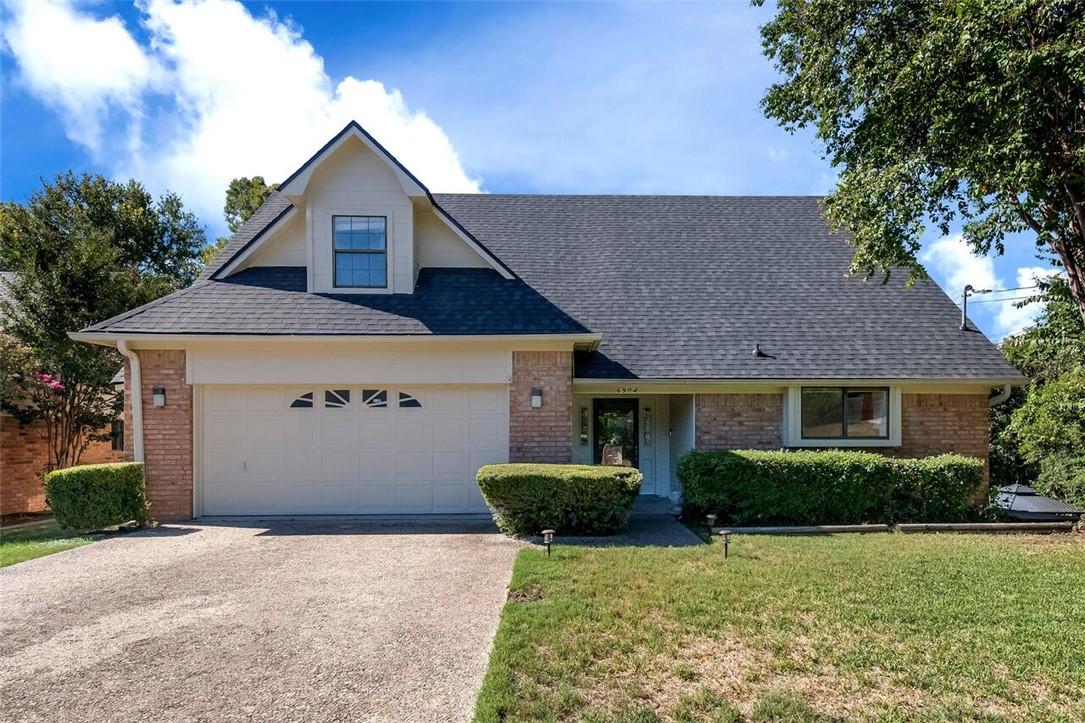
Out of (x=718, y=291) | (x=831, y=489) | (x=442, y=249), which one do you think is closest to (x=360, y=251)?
(x=442, y=249)

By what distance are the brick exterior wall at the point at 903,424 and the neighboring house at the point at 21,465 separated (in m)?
15.3

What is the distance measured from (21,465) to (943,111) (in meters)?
20.2

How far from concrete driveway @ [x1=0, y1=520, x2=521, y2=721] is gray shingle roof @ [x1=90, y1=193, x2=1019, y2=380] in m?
3.96

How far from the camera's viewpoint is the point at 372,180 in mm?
11164

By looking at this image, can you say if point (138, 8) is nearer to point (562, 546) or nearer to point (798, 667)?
point (562, 546)

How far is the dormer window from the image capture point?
1116 centimetres

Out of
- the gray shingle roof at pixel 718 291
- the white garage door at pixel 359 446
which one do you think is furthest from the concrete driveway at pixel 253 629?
the gray shingle roof at pixel 718 291

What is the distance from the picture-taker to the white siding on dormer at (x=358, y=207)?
36.3 feet

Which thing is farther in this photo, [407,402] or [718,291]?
[718,291]

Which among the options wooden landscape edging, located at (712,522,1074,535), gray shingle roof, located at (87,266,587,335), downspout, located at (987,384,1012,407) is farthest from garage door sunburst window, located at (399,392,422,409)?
downspout, located at (987,384,1012,407)

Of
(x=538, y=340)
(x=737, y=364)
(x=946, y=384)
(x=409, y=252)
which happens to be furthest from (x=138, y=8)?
(x=946, y=384)

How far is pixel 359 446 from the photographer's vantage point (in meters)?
10.4

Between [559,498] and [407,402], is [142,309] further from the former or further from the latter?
[559,498]

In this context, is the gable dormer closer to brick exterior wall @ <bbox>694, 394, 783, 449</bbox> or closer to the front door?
the front door
